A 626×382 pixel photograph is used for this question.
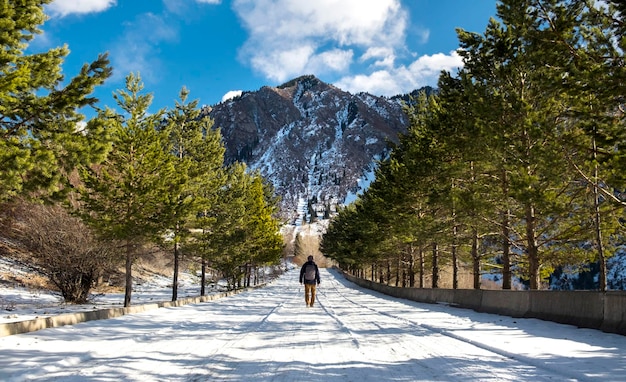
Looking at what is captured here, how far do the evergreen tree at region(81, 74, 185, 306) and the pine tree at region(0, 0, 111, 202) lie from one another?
7.88 meters

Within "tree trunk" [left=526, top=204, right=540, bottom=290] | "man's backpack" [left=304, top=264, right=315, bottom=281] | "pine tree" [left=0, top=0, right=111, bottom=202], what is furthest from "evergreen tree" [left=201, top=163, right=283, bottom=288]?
"tree trunk" [left=526, top=204, right=540, bottom=290]

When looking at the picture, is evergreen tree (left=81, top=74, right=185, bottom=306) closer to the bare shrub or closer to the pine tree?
the bare shrub

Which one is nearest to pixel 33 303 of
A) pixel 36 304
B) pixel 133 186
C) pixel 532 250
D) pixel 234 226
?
pixel 36 304

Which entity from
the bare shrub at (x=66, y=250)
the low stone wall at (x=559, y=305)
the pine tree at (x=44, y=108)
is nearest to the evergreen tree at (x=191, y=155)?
the bare shrub at (x=66, y=250)

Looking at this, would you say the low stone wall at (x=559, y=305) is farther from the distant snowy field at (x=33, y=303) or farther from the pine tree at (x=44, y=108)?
the distant snowy field at (x=33, y=303)

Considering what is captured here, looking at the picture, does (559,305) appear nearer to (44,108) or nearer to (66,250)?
(44,108)

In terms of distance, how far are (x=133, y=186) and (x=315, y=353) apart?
637 inches

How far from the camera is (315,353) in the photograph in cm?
726

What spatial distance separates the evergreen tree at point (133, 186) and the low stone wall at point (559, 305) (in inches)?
559

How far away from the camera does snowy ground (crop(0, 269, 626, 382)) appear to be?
226 inches

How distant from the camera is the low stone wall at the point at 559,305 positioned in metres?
9.45

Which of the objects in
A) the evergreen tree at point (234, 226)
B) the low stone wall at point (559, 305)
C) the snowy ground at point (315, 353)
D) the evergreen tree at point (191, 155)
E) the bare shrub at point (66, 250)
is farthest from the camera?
the evergreen tree at point (234, 226)

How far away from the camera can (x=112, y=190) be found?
66.5 feet

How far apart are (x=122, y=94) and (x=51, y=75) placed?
10597 millimetres
